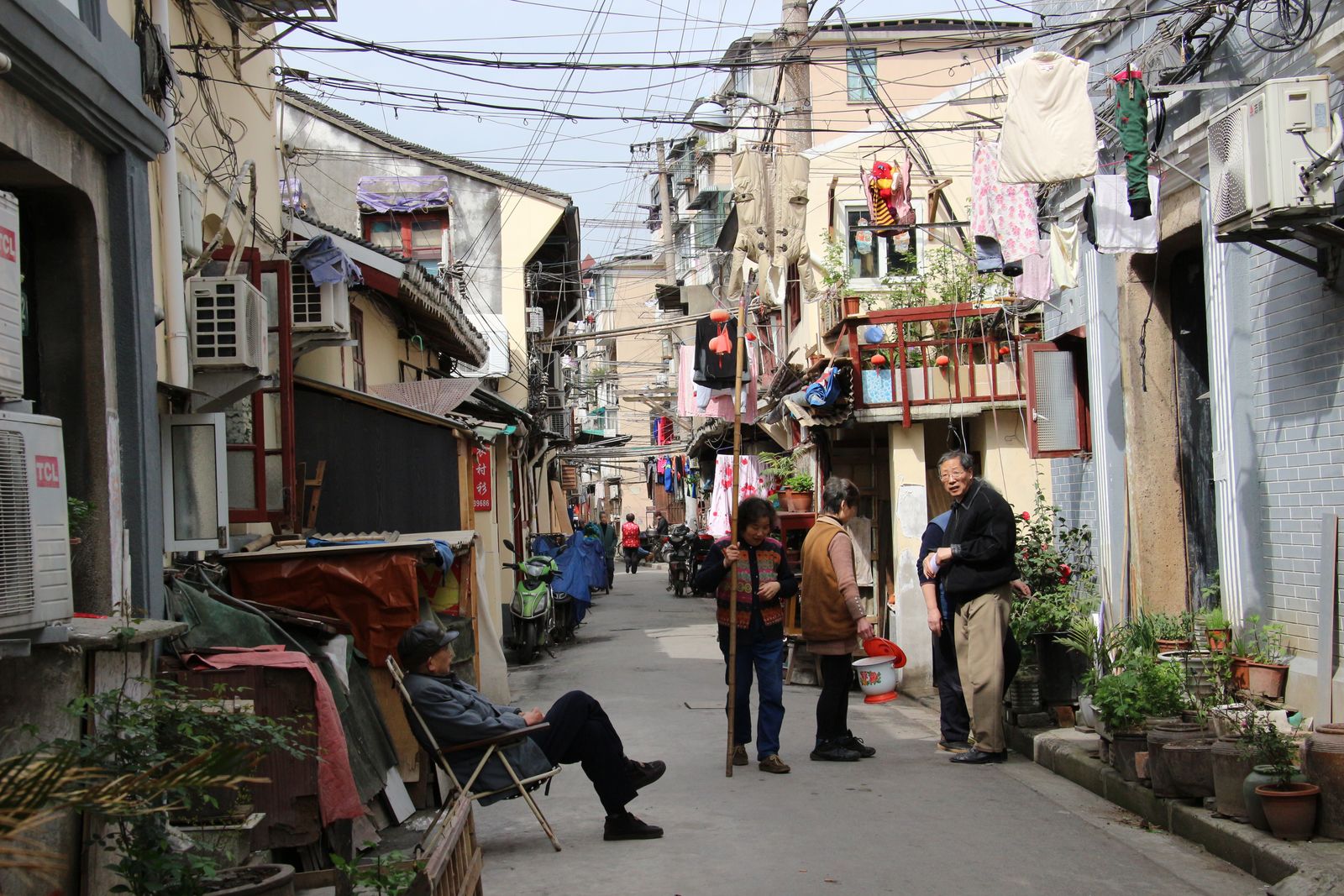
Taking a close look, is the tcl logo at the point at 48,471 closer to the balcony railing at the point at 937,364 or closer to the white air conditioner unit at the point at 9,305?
the white air conditioner unit at the point at 9,305

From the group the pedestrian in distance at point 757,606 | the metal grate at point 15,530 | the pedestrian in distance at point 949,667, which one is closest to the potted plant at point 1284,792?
the pedestrian in distance at point 949,667

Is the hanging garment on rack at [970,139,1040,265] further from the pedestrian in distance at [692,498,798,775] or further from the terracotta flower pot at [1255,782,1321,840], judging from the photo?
the terracotta flower pot at [1255,782,1321,840]

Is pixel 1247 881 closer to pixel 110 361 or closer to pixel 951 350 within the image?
pixel 110 361

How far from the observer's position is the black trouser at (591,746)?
731cm

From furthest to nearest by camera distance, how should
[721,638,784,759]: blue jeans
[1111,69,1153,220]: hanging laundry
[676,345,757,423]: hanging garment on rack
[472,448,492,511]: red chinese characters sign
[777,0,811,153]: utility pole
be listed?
[777,0,811,153]: utility pole
[472,448,492,511]: red chinese characters sign
[676,345,757,423]: hanging garment on rack
[721,638,784,759]: blue jeans
[1111,69,1153,220]: hanging laundry

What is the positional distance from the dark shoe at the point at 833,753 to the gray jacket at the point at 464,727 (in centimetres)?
293

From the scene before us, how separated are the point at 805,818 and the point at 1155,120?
6136 millimetres

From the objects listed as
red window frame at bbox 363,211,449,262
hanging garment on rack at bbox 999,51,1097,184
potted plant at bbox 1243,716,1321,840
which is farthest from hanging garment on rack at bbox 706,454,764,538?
potted plant at bbox 1243,716,1321,840

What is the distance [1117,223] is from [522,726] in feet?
19.1

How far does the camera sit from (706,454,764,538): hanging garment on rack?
826 inches

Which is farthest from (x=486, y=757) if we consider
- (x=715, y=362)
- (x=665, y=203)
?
(x=665, y=203)

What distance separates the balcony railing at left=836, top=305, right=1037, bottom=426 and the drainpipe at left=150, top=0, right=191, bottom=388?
8575 mm

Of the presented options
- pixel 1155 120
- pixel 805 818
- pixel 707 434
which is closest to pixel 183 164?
pixel 805 818

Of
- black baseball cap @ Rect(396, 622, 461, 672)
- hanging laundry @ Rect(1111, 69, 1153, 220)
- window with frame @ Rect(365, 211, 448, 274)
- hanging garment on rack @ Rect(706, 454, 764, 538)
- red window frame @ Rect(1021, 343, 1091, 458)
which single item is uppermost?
window with frame @ Rect(365, 211, 448, 274)
